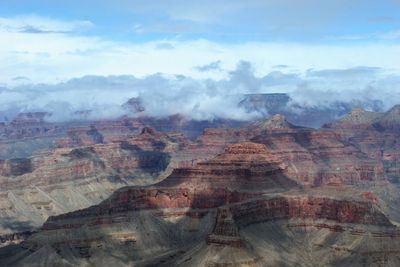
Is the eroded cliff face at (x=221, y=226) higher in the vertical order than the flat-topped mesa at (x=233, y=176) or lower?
lower

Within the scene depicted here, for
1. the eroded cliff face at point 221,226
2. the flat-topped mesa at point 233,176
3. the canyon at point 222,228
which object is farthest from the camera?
the flat-topped mesa at point 233,176

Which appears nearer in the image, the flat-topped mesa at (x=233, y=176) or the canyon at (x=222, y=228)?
the canyon at (x=222, y=228)

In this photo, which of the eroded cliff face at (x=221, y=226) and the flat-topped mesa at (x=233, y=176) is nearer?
the eroded cliff face at (x=221, y=226)

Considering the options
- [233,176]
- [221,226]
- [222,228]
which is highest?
[233,176]

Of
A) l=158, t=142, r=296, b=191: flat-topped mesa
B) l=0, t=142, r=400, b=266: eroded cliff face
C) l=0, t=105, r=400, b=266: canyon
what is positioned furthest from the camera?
l=158, t=142, r=296, b=191: flat-topped mesa

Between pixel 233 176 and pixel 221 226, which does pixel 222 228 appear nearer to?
pixel 221 226

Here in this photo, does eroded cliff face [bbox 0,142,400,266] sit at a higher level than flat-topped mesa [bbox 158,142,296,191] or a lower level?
lower

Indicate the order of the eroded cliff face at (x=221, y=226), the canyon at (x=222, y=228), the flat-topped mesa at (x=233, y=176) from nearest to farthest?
1. the canyon at (x=222, y=228)
2. the eroded cliff face at (x=221, y=226)
3. the flat-topped mesa at (x=233, y=176)

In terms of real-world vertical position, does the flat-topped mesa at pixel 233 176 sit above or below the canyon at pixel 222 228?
above

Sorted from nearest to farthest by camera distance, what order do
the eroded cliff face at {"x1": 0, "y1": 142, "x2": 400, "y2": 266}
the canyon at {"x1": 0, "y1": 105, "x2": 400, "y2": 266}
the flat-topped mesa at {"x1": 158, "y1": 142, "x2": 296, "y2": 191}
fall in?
the canyon at {"x1": 0, "y1": 105, "x2": 400, "y2": 266} < the eroded cliff face at {"x1": 0, "y1": 142, "x2": 400, "y2": 266} < the flat-topped mesa at {"x1": 158, "y1": 142, "x2": 296, "y2": 191}

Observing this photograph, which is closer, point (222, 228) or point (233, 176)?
point (222, 228)

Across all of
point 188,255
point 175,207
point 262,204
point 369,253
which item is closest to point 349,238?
point 369,253

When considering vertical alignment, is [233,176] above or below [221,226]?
above

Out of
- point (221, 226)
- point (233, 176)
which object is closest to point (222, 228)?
point (221, 226)
